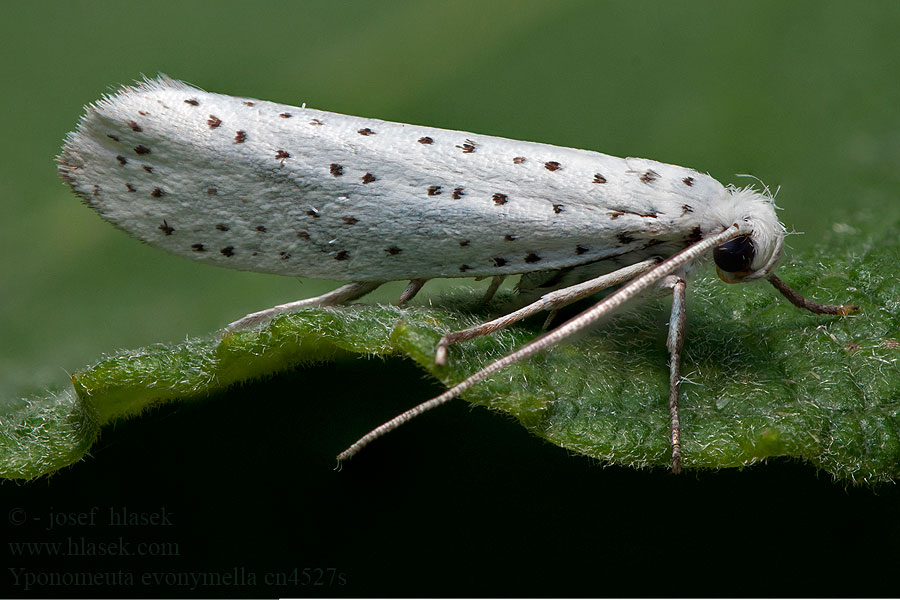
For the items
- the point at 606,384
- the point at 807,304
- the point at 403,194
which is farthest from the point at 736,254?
the point at 403,194

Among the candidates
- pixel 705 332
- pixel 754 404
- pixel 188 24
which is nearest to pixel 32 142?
pixel 188 24

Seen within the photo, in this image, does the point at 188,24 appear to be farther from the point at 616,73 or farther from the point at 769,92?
the point at 769,92

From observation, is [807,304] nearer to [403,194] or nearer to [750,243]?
[750,243]

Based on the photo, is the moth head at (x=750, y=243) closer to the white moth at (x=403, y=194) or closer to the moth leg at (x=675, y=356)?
the white moth at (x=403, y=194)

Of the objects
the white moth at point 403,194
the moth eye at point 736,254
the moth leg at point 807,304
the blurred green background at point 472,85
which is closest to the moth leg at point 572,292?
the white moth at point 403,194

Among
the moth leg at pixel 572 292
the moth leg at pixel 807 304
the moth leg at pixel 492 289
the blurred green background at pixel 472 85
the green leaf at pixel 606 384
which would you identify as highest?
the blurred green background at pixel 472 85

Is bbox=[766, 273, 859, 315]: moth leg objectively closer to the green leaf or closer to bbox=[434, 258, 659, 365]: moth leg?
the green leaf

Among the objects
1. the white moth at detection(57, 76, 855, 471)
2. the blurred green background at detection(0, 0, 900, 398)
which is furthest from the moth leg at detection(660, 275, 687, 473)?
the blurred green background at detection(0, 0, 900, 398)

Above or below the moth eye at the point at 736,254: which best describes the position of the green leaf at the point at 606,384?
below
